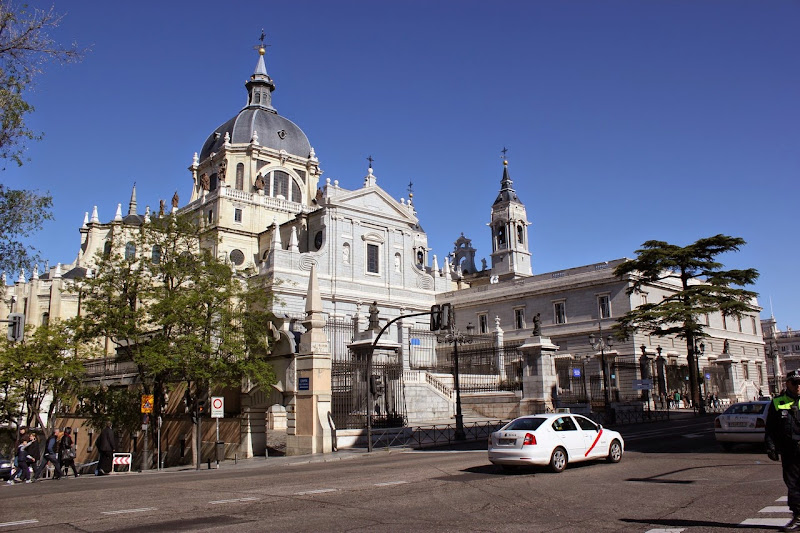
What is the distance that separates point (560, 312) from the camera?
53281 mm

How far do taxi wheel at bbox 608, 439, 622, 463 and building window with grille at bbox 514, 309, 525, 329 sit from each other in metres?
40.5

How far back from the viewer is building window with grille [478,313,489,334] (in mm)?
58406

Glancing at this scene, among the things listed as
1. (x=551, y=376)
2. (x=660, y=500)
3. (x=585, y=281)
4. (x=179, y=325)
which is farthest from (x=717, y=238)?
(x=660, y=500)

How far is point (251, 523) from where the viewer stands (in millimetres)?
8516

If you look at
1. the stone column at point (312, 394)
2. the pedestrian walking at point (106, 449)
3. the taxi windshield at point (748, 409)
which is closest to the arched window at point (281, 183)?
the stone column at point (312, 394)

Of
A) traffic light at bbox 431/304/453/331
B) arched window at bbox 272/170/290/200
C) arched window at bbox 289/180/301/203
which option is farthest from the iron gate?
arched window at bbox 289/180/301/203

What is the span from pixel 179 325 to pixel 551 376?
53.6 ft

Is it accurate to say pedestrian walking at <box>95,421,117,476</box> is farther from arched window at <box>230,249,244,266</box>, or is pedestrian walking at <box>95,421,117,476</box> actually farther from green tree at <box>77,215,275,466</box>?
arched window at <box>230,249,244,266</box>

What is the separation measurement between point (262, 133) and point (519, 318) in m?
35.2

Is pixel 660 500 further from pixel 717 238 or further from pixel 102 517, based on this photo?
pixel 717 238

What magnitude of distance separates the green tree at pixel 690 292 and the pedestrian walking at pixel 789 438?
111 feet

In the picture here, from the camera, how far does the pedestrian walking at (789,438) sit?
7.34 m

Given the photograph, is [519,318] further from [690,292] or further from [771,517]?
[771,517]

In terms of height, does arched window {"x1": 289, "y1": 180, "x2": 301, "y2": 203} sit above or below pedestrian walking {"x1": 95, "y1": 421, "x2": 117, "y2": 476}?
above
